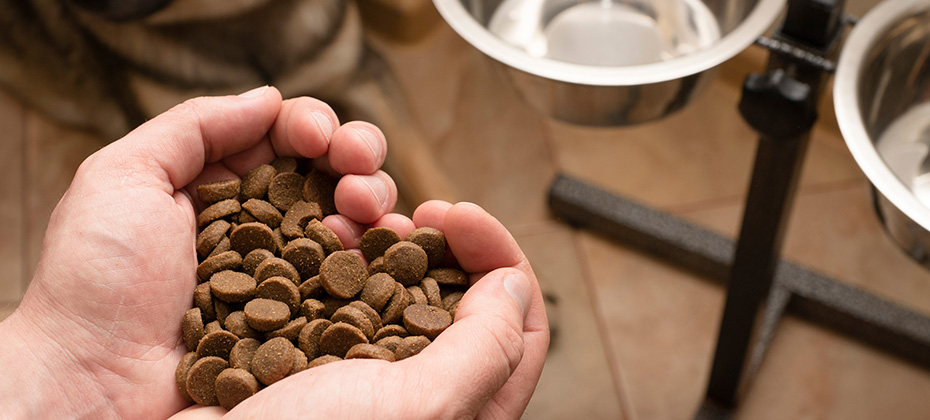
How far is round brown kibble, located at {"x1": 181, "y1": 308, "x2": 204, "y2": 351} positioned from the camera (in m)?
0.63

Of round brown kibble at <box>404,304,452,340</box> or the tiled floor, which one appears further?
the tiled floor

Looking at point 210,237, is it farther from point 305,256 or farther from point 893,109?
point 893,109

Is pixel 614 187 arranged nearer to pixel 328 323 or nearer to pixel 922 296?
pixel 922 296

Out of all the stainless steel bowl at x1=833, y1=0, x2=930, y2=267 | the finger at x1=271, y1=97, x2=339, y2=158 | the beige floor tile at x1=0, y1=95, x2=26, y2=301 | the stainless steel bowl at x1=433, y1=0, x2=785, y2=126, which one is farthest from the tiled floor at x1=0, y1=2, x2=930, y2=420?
the stainless steel bowl at x1=833, y1=0, x2=930, y2=267

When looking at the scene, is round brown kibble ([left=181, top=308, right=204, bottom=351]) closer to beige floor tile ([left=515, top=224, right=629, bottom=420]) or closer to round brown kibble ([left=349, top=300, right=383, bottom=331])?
round brown kibble ([left=349, top=300, right=383, bottom=331])

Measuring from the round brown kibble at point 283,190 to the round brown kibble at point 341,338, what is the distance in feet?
0.43

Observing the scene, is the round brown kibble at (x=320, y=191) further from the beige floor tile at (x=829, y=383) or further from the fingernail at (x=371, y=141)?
the beige floor tile at (x=829, y=383)

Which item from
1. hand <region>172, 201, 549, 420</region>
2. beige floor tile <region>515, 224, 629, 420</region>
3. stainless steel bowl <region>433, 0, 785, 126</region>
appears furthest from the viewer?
beige floor tile <region>515, 224, 629, 420</region>

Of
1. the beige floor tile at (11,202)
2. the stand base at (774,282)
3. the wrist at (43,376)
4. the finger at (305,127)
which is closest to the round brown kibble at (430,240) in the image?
the finger at (305,127)

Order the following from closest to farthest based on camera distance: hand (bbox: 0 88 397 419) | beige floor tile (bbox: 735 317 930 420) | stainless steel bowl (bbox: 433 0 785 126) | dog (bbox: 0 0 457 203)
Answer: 1. hand (bbox: 0 88 397 419)
2. stainless steel bowl (bbox: 433 0 785 126)
3. dog (bbox: 0 0 457 203)
4. beige floor tile (bbox: 735 317 930 420)

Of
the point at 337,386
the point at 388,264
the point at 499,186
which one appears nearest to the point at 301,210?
the point at 388,264

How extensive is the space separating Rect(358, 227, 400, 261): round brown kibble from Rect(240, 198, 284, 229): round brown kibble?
0.23 feet

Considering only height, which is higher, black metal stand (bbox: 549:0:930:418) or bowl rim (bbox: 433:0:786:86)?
bowl rim (bbox: 433:0:786:86)

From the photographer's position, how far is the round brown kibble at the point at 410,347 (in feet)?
1.92
